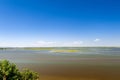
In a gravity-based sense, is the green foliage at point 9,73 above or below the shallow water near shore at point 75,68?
above

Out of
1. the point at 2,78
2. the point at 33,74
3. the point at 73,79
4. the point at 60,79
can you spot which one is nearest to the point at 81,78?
the point at 73,79

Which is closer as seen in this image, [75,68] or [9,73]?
[9,73]

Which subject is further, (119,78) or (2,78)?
(119,78)

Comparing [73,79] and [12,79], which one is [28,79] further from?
[73,79]

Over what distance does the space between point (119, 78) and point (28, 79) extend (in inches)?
730

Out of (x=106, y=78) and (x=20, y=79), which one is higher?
(x=20, y=79)

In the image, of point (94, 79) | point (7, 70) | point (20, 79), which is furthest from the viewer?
point (94, 79)

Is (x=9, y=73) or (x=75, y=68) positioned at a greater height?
(x=9, y=73)

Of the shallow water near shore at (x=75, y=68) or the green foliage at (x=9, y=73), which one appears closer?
the green foliage at (x=9, y=73)

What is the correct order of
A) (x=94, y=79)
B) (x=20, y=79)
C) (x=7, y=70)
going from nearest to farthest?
1. (x=7, y=70)
2. (x=20, y=79)
3. (x=94, y=79)

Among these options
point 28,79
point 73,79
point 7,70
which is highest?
point 7,70

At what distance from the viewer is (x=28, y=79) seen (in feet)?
45.3

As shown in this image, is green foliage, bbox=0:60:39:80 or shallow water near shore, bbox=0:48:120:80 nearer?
green foliage, bbox=0:60:39:80

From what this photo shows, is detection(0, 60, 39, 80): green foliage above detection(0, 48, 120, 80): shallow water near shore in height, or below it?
above
